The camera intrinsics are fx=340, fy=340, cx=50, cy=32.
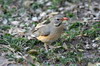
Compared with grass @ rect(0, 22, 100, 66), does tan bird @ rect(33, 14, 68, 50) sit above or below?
above

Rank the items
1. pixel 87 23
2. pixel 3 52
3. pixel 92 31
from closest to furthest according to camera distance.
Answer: pixel 3 52 < pixel 92 31 < pixel 87 23

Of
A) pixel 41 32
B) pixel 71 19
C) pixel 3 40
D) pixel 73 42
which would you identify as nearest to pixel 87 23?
pixel 71 19

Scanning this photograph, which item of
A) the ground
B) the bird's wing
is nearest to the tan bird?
the bird's wing

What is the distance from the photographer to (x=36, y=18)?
8.70m

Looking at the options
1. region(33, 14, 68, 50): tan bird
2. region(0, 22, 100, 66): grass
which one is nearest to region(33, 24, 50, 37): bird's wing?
region(33, 14, 68, 50): tan bird

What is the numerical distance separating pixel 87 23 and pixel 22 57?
86.3 inches

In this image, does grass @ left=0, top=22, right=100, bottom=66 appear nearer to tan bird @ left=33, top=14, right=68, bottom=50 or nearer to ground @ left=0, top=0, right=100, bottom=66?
ground @ left=0, top=0, right=100, bottom=66

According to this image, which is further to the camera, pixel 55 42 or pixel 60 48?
pixel 55 42

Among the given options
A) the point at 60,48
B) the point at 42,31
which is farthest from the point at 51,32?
the point at 60,48

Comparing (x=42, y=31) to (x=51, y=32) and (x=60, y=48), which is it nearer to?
(x=51, y=32)

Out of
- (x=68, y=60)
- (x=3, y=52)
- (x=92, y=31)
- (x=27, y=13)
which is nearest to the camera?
(x=68, y=60)

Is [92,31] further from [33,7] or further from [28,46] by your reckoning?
[33,7]

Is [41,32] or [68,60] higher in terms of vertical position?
[41,32]

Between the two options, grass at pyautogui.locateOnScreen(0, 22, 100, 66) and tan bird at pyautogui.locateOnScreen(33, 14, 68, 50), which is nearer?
grass at pyautogui.locateOnScreen(0, 22, 100, 66)
